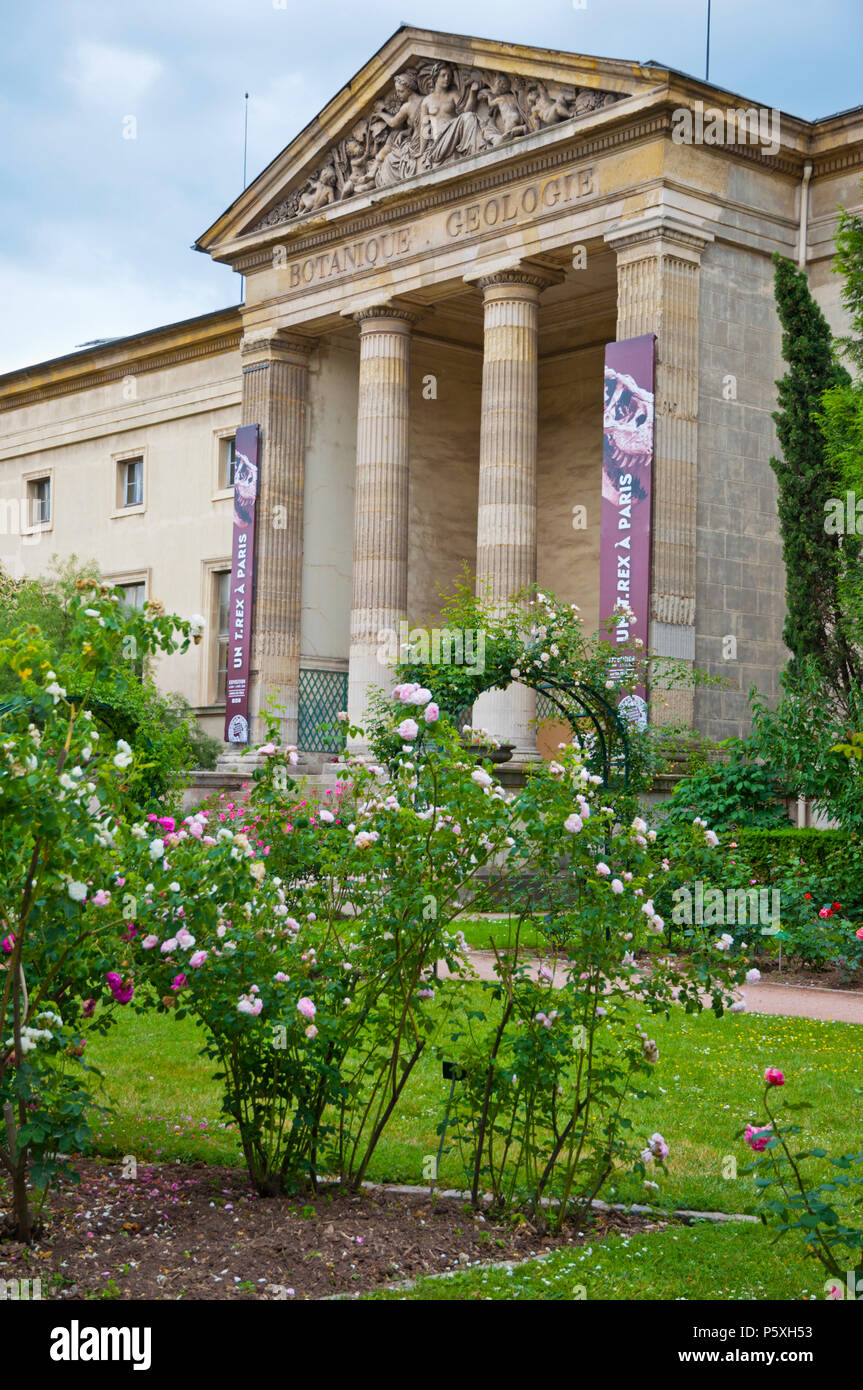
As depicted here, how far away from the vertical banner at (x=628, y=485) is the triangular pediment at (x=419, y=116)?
4.19 metres

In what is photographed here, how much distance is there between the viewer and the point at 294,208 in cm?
2984

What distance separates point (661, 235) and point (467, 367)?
10449mm

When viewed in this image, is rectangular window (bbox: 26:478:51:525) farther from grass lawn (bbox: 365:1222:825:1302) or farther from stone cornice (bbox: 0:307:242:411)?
grass lawn (bbox: 365:1222:825:1302)

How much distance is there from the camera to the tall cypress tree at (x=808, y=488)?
20.5 meters

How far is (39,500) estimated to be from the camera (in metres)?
41.8

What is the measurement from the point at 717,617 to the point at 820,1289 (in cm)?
1806

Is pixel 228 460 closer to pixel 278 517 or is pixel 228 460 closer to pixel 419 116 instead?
pixel 278 517

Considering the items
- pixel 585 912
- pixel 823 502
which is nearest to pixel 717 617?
pixel 823 502

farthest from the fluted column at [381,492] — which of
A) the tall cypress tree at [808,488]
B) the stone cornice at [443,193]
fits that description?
the tall cypress tree at [808,488]

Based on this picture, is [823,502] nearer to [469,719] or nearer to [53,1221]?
[469,719]

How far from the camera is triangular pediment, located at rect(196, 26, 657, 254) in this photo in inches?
957

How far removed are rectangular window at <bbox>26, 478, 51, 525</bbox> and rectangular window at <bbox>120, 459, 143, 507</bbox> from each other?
346cm

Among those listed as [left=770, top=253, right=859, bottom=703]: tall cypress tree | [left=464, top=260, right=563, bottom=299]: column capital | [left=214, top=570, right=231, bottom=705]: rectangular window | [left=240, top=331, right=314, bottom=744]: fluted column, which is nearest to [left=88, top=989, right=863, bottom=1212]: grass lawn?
[left=770, top=253, right=859, bottom=703]: tall cypress tree

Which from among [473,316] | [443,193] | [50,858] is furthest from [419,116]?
[50,858]
